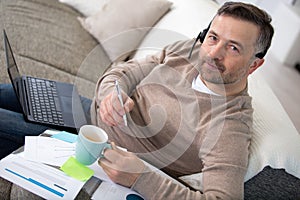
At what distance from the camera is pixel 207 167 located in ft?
3.61

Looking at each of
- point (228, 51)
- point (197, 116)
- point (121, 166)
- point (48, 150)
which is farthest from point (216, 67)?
point (48, 150)

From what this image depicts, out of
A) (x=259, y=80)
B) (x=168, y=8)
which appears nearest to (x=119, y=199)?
(x=259, y=80)

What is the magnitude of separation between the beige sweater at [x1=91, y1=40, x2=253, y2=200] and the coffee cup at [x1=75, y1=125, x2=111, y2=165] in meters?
0.14

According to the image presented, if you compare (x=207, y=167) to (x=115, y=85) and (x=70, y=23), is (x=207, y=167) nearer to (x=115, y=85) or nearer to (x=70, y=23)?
(x=115, y=85)

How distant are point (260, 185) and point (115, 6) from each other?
1402mm

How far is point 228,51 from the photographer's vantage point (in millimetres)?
1188

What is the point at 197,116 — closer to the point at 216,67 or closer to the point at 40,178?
the point at 216,67

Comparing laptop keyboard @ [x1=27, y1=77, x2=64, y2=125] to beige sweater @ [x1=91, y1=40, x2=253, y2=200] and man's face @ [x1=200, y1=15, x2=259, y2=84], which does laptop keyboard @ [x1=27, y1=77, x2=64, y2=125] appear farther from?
man's face @ [x1=200, y1=15, x2=259, y2=84]

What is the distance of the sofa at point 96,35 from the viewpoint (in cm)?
154

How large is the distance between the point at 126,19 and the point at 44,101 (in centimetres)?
90

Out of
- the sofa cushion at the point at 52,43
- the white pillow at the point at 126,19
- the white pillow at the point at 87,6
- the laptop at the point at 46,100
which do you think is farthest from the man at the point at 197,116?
the white pillow at the point at 87,6

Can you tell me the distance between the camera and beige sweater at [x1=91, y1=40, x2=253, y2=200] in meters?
1.07

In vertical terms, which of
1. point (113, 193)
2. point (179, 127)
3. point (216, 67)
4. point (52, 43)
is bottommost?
point (52, 43)

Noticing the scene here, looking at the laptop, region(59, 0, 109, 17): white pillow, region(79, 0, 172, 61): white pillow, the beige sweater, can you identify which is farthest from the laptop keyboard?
region(59, 0, 109, 17): white pillow
